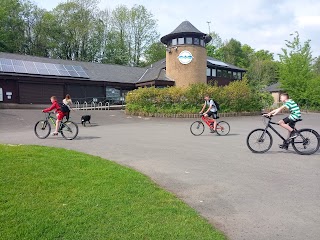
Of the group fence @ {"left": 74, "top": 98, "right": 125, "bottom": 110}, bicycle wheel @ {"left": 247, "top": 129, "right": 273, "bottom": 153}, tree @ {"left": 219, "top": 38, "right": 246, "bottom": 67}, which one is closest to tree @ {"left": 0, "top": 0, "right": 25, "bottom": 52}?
fence @ {"left": 74, "top": 98, "right": 125, "bottom": 110}

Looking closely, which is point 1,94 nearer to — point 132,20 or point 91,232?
point 91,232

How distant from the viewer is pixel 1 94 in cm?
2852

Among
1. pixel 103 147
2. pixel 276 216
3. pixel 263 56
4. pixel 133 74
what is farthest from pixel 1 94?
pixel 263 56

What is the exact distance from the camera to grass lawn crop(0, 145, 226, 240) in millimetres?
3500

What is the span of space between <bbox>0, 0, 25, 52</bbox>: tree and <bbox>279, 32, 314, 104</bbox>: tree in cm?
4279

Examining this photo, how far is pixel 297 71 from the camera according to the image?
3438cm

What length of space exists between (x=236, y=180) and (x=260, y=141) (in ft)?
10.7

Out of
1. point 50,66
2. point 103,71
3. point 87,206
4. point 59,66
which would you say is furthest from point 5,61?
point 87,206

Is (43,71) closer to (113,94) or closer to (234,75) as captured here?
(113,94)

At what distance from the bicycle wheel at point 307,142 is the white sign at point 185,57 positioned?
2448cm

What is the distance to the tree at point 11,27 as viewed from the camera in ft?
162

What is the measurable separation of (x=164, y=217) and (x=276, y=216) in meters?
1.61

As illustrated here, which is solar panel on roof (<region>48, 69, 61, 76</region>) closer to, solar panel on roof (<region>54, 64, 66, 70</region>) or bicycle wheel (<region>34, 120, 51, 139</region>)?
solar panel on roof (<region>54, 64, 66, 70</region>)

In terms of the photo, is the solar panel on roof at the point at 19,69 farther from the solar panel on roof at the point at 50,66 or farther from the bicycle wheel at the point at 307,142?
the bicycle wheel at the point at 307,142
